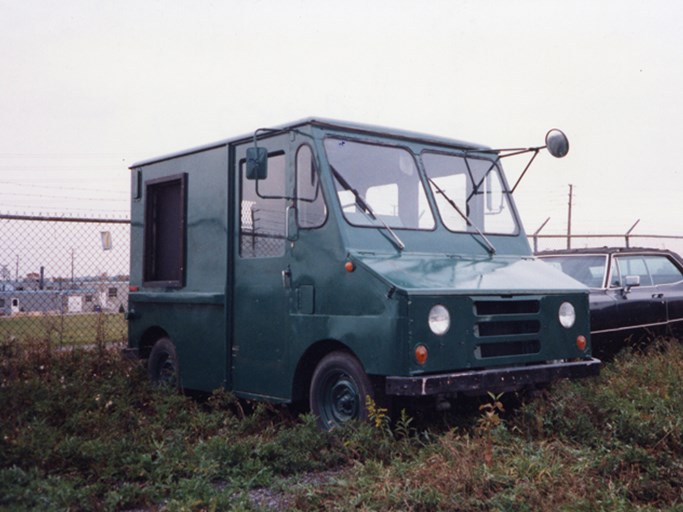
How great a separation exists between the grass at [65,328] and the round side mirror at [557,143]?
18.4 ft

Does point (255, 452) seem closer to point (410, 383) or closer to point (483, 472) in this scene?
point (410, 383)

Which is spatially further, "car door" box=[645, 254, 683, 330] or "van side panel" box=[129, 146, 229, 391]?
"car door" box=[645, 254, 683, 330]

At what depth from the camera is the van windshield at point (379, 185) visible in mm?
6520

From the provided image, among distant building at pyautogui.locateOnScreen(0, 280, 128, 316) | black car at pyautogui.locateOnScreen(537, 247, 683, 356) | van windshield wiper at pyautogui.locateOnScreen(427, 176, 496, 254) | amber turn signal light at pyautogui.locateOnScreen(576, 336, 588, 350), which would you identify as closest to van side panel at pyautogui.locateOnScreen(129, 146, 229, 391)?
van windshield wiper at pyautogui.locateOnScreen(427, 176, 496, 254)

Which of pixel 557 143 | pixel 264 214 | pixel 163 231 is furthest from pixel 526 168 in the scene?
pixel 163 231

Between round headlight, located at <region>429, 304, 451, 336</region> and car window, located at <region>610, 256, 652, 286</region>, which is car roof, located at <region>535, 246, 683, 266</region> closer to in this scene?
car window, located at <region>610, 256, 652, 286</region>

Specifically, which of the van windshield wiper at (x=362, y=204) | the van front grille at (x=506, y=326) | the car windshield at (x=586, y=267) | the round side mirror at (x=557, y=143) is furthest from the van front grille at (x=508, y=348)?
the car windshield at (x=586, y=267)

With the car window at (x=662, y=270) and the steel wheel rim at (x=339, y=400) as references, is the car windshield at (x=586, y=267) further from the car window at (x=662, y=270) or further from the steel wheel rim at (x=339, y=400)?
the steel wheel rim at (x=339, y=400)

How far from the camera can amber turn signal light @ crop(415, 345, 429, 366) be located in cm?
557

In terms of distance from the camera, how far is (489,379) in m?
5.79

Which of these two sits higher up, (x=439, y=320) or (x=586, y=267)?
(x=586, y=267)

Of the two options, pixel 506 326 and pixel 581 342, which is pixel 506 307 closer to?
pixel 506 326

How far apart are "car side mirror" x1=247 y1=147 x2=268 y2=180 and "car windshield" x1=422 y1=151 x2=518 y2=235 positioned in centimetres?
157

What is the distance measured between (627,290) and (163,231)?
5.38 metres
